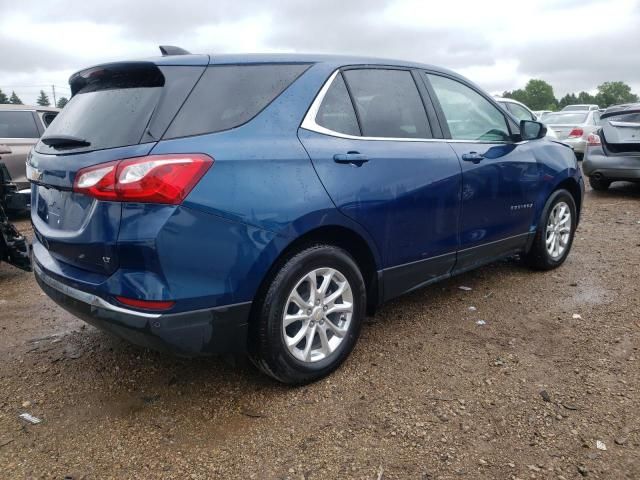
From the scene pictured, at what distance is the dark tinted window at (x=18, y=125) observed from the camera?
792cm

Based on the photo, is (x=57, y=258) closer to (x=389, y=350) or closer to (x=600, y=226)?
(x=389, y=350)

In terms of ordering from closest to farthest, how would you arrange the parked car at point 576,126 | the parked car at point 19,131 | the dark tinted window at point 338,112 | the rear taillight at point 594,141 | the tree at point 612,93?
the dark tinted window at point 338,112 < the parked car at point 19,131 < the rear taillight at point 594,141 < the parked car at point 576,126 < the tree at point 612,93

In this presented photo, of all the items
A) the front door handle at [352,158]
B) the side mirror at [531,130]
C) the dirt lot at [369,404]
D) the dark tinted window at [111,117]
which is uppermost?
the dark tinted window at [111,117]

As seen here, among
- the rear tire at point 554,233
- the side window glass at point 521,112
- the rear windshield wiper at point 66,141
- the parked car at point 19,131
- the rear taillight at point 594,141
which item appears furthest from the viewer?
the side window glass at point 521,112

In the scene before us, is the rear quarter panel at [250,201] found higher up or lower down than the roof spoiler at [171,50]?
lower down

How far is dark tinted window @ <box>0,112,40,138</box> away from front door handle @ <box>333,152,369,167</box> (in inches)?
274

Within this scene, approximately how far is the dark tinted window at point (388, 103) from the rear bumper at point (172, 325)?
131cm

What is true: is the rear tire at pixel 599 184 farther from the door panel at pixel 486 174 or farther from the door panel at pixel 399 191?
the door panel at pixel 399 191

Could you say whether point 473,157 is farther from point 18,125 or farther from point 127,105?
point 18,125

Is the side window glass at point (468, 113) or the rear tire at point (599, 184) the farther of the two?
the rear tire at point (599, 184)

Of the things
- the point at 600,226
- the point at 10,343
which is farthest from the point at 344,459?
the point at 600,226

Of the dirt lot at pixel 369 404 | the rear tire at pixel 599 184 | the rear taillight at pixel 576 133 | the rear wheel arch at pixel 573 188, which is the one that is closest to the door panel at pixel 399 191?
the dirt lot at pixel 369 404

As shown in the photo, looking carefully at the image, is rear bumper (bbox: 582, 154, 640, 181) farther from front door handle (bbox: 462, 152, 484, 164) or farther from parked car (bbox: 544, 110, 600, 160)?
front door handle (bbox: 462, 152, 484, 164)

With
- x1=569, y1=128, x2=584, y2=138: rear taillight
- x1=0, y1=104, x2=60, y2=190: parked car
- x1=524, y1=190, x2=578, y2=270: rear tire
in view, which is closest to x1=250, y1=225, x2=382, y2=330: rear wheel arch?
x1=524, y1=190, x2=578, y2=270: rear tire
